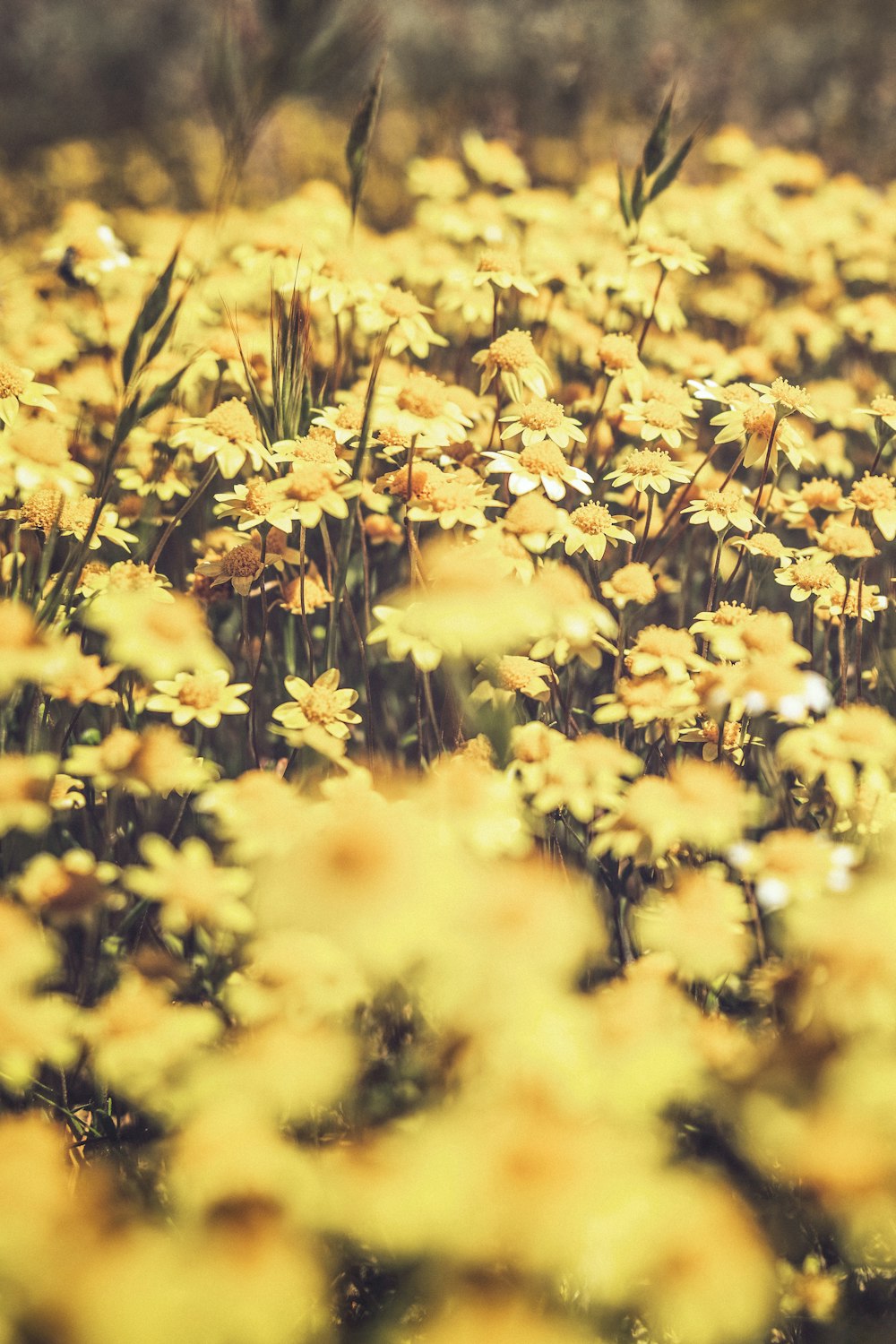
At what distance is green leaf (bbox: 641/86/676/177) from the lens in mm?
1532

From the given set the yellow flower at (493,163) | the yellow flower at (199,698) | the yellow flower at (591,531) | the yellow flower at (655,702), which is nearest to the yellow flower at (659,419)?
the yellow flower at (591,531)

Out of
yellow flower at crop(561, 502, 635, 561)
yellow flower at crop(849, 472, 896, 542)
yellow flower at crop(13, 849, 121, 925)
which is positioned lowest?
yellow flower at crop(13, 849, 121, 925)

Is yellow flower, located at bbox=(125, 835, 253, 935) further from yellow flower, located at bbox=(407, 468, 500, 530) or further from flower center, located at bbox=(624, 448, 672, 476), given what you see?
flower center, located at bbox=(624, 448, 672, 476)

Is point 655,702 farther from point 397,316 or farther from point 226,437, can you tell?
point 397,316

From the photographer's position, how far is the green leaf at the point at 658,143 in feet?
5.03

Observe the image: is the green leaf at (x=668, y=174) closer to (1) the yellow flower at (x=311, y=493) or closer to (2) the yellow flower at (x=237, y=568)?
(1) the yellow flower at (x=311, y=493)

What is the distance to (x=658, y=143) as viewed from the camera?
1.55 m

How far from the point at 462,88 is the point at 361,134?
15.2ft

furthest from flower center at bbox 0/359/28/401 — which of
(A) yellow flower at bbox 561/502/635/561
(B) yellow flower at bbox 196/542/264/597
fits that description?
(A) yellow flower at bbox 561/502/635/561

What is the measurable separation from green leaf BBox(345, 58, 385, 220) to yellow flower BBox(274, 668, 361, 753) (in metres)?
0.71

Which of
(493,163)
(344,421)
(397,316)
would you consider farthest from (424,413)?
(493,163)

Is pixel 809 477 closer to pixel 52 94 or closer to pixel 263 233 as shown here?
pixel 263 233

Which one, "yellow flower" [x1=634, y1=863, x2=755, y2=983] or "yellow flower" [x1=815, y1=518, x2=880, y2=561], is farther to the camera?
"yellow flower" [x1=815, y1=518, x2=880, y2=561]

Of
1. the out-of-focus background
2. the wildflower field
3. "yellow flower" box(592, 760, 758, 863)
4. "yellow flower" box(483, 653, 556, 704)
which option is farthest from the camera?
the out-of-focus background
